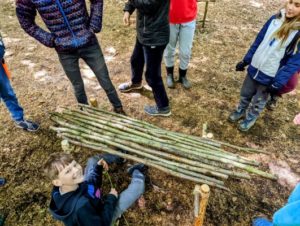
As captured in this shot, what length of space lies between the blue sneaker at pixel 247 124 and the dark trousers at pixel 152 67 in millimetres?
1091

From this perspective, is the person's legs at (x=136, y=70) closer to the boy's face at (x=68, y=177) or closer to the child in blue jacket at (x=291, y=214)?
the boy's face at (x=68, y=177)

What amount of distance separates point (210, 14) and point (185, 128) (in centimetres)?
398

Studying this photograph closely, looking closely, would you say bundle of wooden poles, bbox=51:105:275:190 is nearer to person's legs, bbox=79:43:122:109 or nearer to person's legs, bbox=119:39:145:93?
person's legs, bbox=79:43:122:109

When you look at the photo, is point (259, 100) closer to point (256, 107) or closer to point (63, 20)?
point (256, 107)

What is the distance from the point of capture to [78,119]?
10.1ft

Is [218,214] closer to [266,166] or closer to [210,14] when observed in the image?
[266,166]

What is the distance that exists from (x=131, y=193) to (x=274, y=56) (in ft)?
7.21

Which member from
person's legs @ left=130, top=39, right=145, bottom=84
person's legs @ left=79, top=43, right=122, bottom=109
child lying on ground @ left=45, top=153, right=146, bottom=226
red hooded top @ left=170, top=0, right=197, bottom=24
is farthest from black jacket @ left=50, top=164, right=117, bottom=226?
red hooded top @ left=170, top=0, right=197, bottom=24

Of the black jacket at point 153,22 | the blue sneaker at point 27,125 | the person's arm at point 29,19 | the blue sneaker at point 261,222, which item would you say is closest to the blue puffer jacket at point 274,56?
the black jacket at point 153,22

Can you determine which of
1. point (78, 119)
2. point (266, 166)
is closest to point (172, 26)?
point (78, 119)

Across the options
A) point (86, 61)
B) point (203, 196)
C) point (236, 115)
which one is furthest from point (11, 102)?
point (236, 115)

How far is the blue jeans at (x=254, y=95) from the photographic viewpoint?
11.5 feet

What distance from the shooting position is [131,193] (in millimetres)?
2939

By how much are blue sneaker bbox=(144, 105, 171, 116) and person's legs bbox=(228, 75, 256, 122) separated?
918mm
